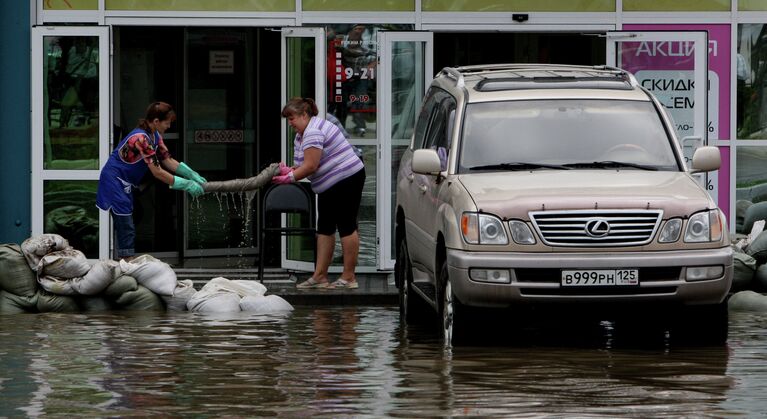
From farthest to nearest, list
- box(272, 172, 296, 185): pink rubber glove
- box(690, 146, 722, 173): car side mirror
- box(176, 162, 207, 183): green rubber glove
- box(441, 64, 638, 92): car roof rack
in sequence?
1. box(176, 162, 207, 183): green rubber glove
2. box(272, 172, 296, 185): pink rubber glove
3. box(441, 64, 638, 92): car roof rack
4. box(690, 146, 722, 173): car side mirror

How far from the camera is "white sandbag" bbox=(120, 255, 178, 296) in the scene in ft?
48.3

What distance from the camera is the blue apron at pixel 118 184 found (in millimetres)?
15680

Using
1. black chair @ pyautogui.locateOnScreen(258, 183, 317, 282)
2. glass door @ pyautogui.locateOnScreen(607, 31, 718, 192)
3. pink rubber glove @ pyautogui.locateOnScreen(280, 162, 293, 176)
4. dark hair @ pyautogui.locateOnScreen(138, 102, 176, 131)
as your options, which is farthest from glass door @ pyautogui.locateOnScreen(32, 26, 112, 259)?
glass door @ pyautogui.locateOnScreen(607, 31, 718, 192)

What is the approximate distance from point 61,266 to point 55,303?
314 millimetres

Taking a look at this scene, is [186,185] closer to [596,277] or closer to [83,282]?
[83,282]

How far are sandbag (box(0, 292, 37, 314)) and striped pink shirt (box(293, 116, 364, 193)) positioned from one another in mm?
2898

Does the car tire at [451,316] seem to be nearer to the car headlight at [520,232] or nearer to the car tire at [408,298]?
the car headlight at [520,232]

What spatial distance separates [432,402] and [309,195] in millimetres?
7980

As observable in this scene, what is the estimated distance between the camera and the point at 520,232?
10.9 meters

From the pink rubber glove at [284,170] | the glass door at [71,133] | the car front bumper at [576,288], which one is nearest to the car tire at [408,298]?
the car front bumper at [576,288]

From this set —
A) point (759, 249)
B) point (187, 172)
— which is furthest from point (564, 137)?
point (187, 172)

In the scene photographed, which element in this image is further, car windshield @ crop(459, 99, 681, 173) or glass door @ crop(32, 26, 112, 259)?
glass door @ crop(32, 26, 112, 259)

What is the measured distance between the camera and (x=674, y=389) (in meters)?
9.21

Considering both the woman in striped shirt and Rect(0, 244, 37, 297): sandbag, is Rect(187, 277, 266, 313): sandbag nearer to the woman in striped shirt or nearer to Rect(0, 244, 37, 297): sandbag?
the woman in striped shirt
